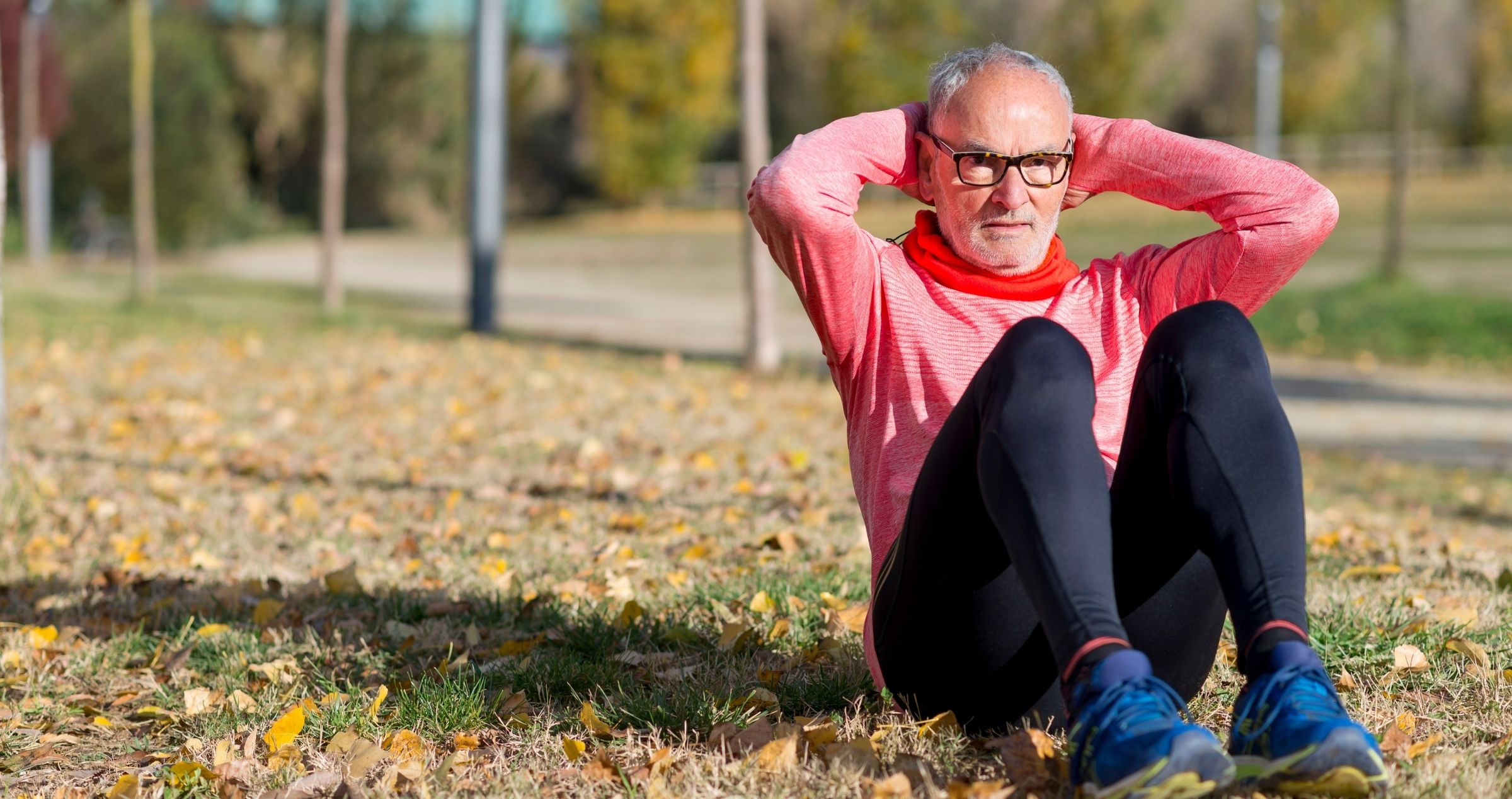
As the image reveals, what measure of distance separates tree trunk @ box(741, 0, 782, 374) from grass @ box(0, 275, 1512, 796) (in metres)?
2.09

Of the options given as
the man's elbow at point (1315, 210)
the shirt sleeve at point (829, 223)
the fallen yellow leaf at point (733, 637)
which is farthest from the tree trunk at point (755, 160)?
the man's elbow at point (1315, 210)

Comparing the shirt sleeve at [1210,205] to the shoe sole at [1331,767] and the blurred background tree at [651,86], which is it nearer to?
the shoe sole at [1331,767]

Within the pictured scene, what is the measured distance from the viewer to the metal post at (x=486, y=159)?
12.6 metres

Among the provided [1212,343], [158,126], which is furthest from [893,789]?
[158,126]

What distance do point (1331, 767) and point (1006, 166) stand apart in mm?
1082

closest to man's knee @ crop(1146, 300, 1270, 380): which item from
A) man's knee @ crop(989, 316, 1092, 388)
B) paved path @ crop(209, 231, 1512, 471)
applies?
man's knee @ crop(989, 316, 1092, 388)

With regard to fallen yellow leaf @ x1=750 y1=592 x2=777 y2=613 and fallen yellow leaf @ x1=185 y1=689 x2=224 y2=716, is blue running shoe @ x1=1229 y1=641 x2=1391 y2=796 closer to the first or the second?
fallen yellow leaf @ x1=750 y1=592 x2=777 y2=613

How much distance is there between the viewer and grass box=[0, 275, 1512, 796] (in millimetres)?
2461

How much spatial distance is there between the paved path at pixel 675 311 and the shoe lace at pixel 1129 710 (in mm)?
7098

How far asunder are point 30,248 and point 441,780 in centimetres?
2513

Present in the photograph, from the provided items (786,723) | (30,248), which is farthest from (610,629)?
(30,248)

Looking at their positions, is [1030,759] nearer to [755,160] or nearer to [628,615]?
[628,615]

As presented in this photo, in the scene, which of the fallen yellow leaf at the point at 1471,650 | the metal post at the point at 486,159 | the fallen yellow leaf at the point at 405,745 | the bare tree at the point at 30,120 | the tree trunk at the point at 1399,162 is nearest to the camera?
the fallen yellow leaf at the point at 405,745

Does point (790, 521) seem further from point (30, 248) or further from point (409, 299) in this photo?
point (30, 248)
